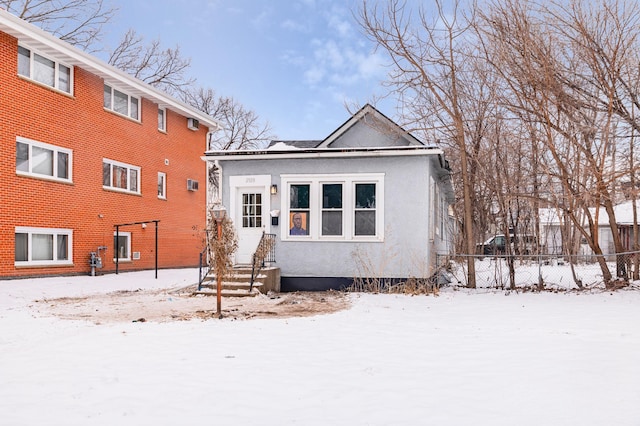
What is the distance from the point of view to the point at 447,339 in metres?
6.64

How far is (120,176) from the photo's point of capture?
17766 millimetres

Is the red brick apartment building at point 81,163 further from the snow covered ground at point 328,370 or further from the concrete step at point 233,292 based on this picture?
the snow covered ground at point 328,370

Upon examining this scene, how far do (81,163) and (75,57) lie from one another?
323 centimetres

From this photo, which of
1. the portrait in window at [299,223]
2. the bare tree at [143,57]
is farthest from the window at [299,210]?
the bare tree at [143,57]

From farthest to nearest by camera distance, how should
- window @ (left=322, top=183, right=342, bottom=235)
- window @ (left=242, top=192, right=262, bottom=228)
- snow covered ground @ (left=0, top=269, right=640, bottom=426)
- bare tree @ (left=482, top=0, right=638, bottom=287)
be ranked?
window @ (left=242, top=192, right=262, bottom=228) < window @ (left=322, top=183, right=342, bottom=235) < bare tree @ (left=482, top=0, right=638, bottom=287) < snow covered ground @ (left=0, top=269, right=640, bottom=426)

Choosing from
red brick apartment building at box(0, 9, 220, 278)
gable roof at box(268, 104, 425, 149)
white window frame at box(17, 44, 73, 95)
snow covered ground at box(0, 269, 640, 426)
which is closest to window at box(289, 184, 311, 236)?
gable roof at box(268, 104, 425, 149)

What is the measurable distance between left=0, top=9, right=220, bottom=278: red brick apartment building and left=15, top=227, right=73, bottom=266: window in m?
0.03

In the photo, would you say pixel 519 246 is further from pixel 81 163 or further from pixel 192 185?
pixel 81 163

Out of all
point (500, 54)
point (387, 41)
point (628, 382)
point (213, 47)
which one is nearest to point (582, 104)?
point (500, 54)

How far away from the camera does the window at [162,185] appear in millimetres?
20078

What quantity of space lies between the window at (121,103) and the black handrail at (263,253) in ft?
29.5

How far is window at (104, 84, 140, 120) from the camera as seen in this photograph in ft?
56.6

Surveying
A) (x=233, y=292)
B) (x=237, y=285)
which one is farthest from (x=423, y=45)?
(x=233, y=292)

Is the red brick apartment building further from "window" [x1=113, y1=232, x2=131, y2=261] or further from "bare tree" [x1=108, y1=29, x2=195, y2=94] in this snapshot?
"bare tree" [x1=108, y1=29, x2=195, y2=94]
